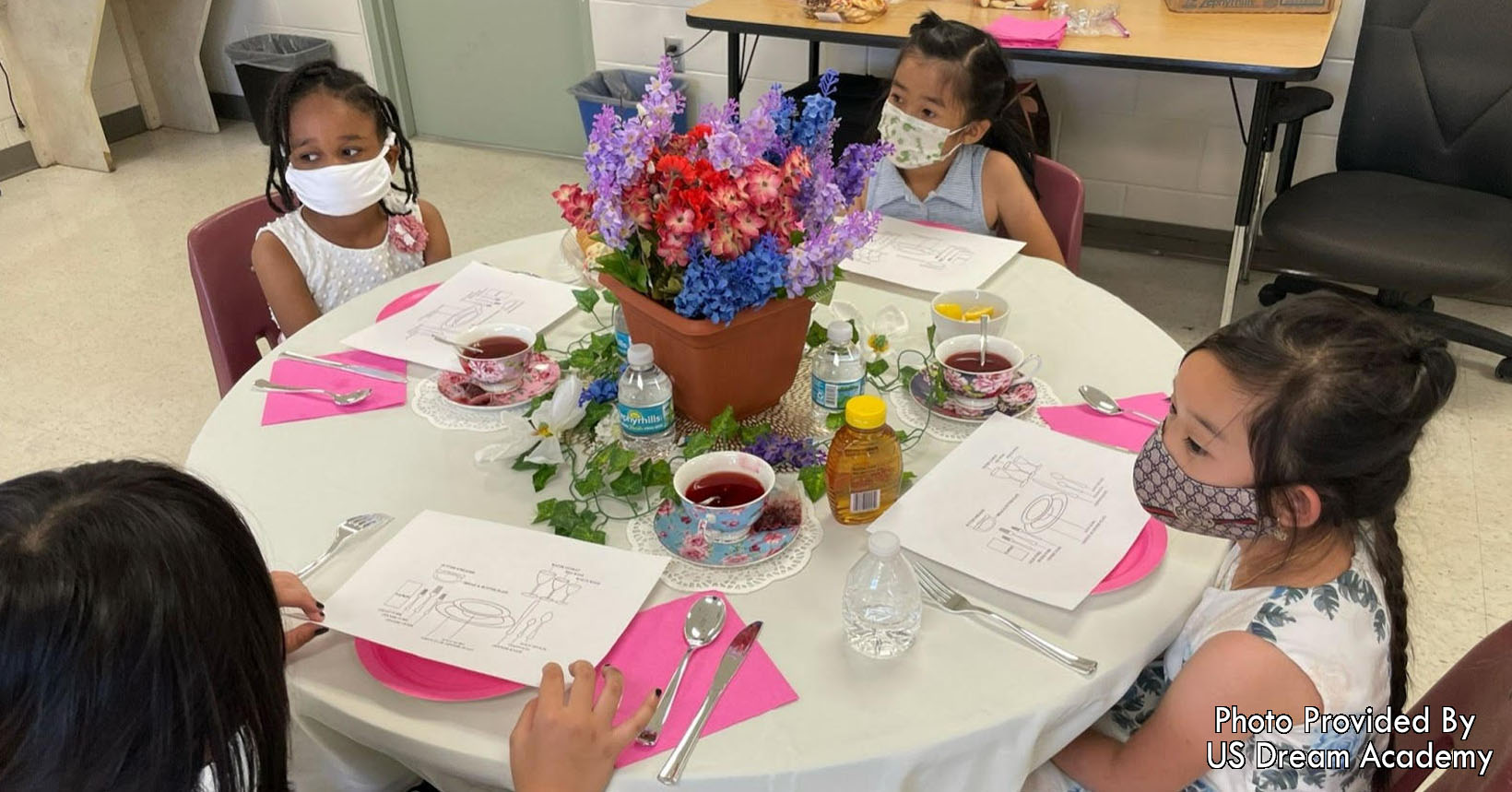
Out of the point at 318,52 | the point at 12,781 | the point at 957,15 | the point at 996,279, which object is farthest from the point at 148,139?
the point at 12,781

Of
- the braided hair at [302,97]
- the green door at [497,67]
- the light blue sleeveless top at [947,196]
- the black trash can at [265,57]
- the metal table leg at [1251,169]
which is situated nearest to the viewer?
the braided hair at [302,97]

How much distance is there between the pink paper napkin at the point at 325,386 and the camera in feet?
4.37

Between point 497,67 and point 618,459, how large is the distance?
11.4 feet

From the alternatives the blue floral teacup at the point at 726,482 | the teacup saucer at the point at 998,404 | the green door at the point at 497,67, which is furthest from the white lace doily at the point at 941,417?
the green door at the point at 497,67

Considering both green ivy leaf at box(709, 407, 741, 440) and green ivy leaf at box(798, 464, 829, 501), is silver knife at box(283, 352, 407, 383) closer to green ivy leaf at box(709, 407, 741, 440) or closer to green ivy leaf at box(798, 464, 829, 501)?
green ivy leaf at box(709, 407, 741, 440)

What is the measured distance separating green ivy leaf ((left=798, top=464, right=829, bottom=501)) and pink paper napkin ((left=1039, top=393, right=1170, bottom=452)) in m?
0.31

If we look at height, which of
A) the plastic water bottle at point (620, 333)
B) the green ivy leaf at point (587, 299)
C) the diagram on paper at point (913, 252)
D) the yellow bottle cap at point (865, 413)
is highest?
the yellow bottle cap at point (865, 413)

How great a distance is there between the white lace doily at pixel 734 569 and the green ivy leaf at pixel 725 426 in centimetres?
13

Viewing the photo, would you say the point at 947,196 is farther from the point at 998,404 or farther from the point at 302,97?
the point at 302,97

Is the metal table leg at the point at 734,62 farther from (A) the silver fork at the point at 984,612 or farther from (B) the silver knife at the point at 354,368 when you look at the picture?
(A) the silver fork at the point at 984,612

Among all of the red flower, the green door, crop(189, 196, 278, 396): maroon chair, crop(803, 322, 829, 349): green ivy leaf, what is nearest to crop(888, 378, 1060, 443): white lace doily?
crop(803, 322, 829, 349): green ivy leaf

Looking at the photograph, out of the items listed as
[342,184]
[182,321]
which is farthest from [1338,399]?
[182,321]

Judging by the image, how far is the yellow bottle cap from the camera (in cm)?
104

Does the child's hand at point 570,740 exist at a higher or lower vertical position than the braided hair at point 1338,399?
lower
